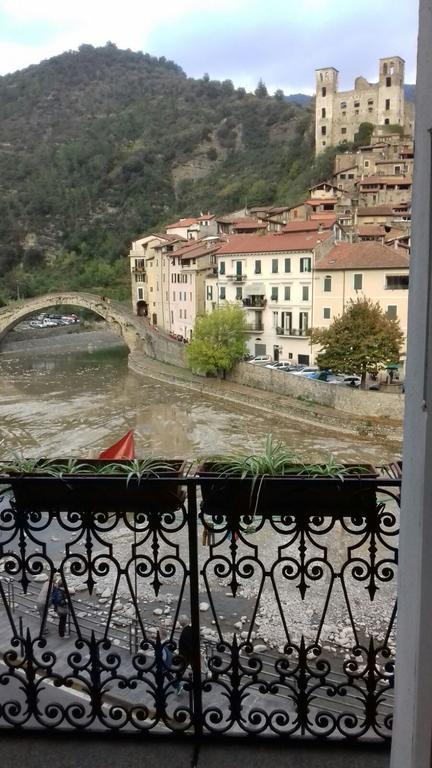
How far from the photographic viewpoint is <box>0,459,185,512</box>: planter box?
6.62 feet

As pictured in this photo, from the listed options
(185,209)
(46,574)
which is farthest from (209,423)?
(185,209)

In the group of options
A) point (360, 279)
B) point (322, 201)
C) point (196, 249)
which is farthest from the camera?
point (322, 201)

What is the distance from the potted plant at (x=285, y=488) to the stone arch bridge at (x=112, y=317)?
117 ft

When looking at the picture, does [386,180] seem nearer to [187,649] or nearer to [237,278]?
[237,278]

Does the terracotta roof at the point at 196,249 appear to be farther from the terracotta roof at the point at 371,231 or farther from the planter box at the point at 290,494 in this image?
the planter box at the point at 290,494

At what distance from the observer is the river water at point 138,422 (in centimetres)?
2000

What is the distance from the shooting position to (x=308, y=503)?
198 centimetres

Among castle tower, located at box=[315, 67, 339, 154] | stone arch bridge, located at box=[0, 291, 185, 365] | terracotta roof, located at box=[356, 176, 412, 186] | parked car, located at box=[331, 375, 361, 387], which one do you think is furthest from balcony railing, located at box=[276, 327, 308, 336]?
castle tower, located at box=[315, 67, 339, 154]

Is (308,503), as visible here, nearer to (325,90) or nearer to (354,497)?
(354,497)

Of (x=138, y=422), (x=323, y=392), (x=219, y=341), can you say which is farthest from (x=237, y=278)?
(x=138, y=422)

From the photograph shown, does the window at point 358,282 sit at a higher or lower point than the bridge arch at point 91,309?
higher

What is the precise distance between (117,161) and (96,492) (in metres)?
93.7

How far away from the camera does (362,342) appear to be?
2272cm

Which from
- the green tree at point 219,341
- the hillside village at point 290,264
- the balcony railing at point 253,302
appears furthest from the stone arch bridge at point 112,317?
the green tree at point 219,341
